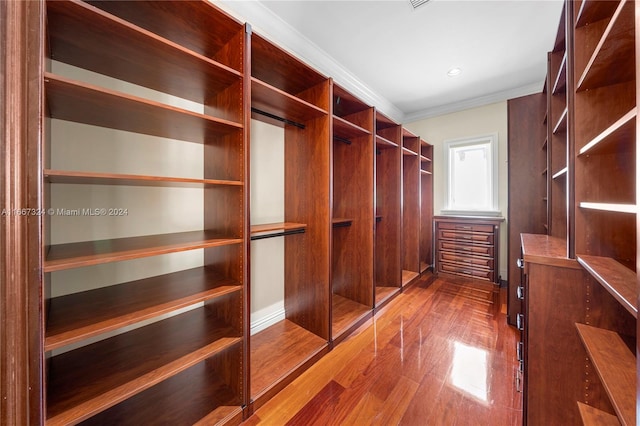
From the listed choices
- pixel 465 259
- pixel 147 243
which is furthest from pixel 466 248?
pixel 147 243

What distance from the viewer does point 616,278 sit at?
81 cm

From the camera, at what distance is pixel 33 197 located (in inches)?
30.5

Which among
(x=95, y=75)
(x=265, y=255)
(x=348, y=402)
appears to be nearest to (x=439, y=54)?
(x=265, y=255)

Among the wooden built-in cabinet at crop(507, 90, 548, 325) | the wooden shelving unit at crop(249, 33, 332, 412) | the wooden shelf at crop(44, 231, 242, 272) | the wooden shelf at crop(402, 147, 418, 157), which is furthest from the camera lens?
the wooden shelf at crop(402, 147, 418, 157)

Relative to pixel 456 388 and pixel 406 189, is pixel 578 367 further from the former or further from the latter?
pixel 406 189

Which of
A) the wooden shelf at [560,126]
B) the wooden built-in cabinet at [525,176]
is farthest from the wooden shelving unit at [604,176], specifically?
the wooden built-in cabinet at [525,176]

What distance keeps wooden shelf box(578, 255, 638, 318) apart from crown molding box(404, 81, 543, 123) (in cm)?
345

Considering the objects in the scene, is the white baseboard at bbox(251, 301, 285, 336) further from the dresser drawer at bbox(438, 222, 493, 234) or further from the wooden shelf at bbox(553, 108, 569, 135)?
the dresser drawer at bbox(438, 222, 493, 234)

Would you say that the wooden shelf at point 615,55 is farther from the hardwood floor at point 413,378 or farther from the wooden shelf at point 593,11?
the hardwood floor at point 413,378

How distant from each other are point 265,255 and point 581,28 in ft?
7.97

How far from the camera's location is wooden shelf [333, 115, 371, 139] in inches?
81.7

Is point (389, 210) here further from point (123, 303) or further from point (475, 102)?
point (123, 303)

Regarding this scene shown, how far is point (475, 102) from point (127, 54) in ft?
14.4

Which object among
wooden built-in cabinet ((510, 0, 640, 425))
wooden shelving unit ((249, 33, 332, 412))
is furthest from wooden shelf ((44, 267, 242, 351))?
wooden built-in cabinet ((510, 0, 640, 425))
